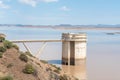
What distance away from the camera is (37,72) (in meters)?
15.6

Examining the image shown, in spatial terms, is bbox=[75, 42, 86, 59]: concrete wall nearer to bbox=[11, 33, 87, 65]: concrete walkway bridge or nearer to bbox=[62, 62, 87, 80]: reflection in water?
bbox=[11, 33, 87, 65]: concrete walkway bridge

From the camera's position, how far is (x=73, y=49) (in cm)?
3797

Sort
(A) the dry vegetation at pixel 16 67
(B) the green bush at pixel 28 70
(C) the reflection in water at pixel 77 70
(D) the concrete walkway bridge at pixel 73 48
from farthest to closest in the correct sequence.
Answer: (D) the concrete walkway bridge at pixel 73 48 < (C) the reflection in water at pixel 77 70 < (B) the green bush at pixel 28 70 < (A) the dry vegetation at pixel 16 67

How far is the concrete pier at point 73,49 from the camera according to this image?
124 ft

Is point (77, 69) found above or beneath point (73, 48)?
beneath

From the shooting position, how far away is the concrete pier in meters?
37.8

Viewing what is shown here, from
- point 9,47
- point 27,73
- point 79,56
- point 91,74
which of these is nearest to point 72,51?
point 79,56

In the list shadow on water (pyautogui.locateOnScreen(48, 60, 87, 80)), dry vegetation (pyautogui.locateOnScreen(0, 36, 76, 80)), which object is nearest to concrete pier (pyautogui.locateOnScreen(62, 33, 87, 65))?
shadow on water (pyautogui.locateOnScreen(48, 60, 87, 80))

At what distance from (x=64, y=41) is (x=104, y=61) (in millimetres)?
6811

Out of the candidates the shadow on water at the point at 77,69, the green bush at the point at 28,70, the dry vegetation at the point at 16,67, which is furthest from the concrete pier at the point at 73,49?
the green bush at the point at 28,70

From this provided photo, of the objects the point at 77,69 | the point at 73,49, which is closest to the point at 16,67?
the point at 77,69

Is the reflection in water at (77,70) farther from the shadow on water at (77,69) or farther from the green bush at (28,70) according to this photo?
the green bush at (28,70)

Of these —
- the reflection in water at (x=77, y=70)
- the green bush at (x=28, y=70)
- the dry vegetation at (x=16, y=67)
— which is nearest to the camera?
the dry vegetation at (x=16, y=67)

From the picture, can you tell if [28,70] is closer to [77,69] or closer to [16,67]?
[16,67]
